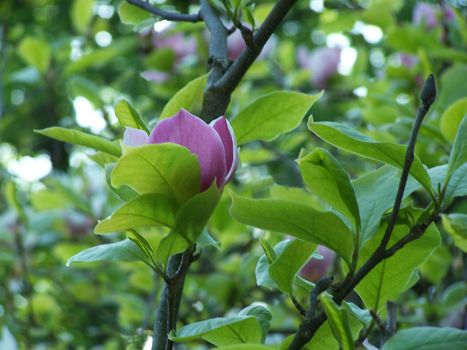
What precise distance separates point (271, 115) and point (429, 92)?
0.60 feet

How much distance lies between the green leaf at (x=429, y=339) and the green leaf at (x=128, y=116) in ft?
0.87

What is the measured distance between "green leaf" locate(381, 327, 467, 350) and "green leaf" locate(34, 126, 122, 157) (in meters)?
0.27

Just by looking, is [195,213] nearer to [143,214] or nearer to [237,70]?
[143,214]

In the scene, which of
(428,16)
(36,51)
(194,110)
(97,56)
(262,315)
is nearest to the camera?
(262,315)

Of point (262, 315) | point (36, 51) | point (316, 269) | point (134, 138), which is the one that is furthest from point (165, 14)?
point (36, 51)

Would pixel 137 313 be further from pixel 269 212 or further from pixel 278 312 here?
pixel 269 212

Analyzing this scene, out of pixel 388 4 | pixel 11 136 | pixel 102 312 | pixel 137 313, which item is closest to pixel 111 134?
pixel 137 313

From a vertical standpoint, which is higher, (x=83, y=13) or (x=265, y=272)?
(x=265, y=272)

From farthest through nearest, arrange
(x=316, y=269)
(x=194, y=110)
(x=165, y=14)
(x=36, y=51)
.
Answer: (x=36, y=51)
(x=194, y=110)
(x=316, y=269)
(x=165, y=14)

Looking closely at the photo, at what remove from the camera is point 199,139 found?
55 cm

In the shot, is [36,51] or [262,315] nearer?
[262,315]

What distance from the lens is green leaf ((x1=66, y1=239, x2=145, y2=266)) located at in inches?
22.6

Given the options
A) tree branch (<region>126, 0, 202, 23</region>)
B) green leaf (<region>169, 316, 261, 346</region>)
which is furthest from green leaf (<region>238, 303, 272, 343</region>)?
tree branch (<region>126, 0, 202, 23</region>)

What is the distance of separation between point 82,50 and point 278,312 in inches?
34.2
